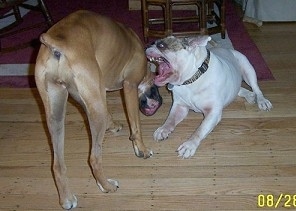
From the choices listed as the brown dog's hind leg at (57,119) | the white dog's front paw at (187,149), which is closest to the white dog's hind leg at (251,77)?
the white dog's front paw at (187,149)

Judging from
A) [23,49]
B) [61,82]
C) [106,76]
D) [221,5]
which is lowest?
[23,49]

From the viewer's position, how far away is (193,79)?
220 centimetres

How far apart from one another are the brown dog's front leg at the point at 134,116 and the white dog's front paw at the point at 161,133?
16 centimetres

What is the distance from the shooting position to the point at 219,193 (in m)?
1.88

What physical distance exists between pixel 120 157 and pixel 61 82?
716mm

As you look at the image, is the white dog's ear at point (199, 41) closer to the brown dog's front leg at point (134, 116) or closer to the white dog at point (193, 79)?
the white dog at point (193, 79)

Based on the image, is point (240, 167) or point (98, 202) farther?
point (240, 167)

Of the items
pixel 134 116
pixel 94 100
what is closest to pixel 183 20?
pixel 134 116

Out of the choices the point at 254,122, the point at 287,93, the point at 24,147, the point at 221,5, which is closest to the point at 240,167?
the point at 254,122

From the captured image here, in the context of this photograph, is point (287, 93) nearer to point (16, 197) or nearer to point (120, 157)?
point (120, 157)

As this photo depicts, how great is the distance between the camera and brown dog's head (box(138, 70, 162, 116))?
7.58 ft

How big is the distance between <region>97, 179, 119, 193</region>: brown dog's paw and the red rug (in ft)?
4.43

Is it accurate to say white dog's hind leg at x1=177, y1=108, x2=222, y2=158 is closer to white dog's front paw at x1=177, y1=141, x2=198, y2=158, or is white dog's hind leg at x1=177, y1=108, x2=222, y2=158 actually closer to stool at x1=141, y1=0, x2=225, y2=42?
white dog's front paw at x1=177, y1=141, x2=198, y2=158
